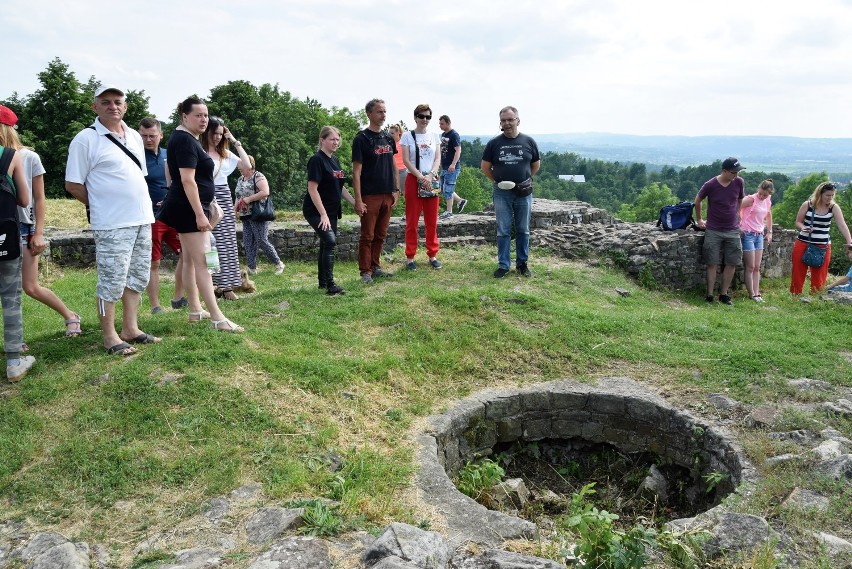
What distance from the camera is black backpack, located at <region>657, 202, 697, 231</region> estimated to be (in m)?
10.4

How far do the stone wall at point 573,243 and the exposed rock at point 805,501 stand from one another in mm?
5891

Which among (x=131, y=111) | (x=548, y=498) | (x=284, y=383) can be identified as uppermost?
(x=131, y=111)

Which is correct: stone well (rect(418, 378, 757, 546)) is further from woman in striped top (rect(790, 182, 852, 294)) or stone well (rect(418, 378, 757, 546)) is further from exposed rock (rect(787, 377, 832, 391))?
woman in striped top (rect(790, 182, 852, 294))

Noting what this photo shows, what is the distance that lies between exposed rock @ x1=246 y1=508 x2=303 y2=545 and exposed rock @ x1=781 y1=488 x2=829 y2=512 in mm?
2864

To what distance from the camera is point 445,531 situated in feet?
11.7

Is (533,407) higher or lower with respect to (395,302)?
lower

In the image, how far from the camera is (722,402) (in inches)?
209

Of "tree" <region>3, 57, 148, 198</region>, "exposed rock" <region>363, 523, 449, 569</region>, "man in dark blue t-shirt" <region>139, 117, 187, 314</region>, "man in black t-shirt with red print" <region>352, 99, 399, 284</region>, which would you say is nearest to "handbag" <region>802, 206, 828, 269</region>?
"man in black t-shirt with red print" <region>352, 99, 399, 284</region>

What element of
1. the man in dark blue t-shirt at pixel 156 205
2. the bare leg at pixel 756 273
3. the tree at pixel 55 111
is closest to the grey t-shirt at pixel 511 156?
the man in dark blue t-shirt at pixel 156 205

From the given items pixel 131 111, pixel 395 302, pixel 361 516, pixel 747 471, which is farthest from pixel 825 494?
pixel 131 111

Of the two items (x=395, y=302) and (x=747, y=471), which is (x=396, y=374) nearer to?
(x=395, y=302)

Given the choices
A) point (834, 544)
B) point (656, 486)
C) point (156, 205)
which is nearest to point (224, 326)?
point (156, 205)

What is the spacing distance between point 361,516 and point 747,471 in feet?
8.93

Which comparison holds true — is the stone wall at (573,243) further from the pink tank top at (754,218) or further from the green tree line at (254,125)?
the green tree line at (254,125)
